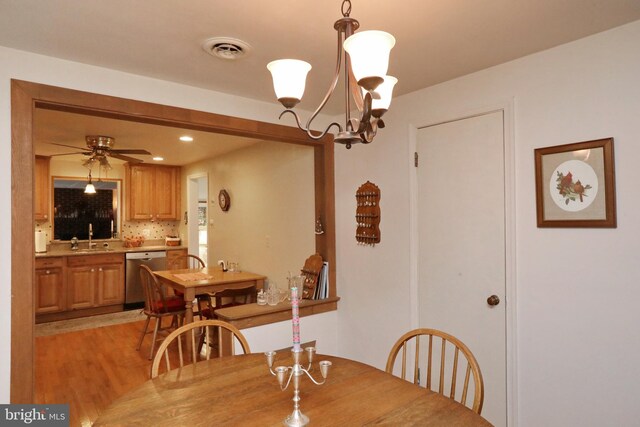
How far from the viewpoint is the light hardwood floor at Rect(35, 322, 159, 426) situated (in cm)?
299

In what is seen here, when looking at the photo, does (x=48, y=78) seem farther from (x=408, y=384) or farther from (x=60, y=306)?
(x=60, y=306)

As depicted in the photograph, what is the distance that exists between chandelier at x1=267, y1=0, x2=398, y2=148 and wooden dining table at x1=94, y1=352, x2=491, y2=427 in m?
0.95

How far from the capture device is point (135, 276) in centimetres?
592

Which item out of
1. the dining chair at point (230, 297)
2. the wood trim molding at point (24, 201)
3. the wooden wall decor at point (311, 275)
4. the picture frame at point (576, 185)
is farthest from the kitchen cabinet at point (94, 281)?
the picture frame at point (576, 185)

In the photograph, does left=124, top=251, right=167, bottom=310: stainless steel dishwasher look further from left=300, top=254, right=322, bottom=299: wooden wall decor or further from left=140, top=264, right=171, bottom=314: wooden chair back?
left=300, top=254, right=322, bottom=299: wooden wall decor

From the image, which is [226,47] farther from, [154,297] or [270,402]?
[154,297]

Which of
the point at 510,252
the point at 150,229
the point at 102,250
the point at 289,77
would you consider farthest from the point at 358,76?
the point at 150,229

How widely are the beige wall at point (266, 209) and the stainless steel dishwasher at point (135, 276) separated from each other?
1.12m

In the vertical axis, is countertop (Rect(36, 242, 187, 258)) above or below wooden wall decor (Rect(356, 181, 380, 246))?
below

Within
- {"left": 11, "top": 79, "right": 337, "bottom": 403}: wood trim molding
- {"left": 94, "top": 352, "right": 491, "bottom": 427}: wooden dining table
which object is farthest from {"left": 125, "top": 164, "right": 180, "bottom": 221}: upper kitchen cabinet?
{"left": 94, "top": 352, "right": 491, "bottom": 427}: wooden dining table

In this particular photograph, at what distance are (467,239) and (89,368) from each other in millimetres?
3590

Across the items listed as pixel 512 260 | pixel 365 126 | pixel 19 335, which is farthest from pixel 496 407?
pixel 19 335

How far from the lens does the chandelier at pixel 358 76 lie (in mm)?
1090

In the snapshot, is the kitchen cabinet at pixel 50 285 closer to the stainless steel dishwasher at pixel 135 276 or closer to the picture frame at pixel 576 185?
the stainless steel dishwasher at pixel 135 276
